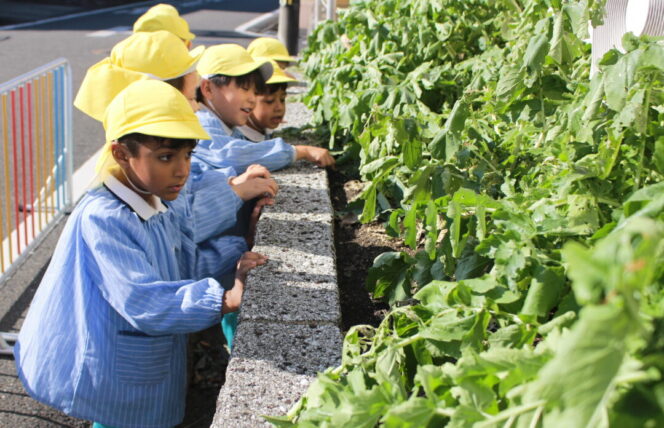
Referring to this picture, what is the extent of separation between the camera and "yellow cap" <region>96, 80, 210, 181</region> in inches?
94.9

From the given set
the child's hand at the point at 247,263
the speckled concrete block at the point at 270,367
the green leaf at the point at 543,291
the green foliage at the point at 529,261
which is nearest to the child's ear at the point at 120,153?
the child's hand at the point at 247,263

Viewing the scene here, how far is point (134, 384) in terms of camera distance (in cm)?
244

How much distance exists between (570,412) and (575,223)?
81 cm

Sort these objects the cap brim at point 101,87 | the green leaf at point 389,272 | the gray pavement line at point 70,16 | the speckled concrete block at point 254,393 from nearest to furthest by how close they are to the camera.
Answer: the speckled concrete block at point 254,393
the green leaf at point 389,272
the cap brim at point 101,87
the gray pavement line at point 70,16

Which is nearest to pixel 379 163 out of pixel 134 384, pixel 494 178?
pixel 494 178

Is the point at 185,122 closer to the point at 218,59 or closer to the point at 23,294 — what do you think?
the point at 218,59

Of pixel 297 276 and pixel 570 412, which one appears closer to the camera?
pixel 570 412

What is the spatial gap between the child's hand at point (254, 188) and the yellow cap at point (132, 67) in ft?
Answer: 1.94

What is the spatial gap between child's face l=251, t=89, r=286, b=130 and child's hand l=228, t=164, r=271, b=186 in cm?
47

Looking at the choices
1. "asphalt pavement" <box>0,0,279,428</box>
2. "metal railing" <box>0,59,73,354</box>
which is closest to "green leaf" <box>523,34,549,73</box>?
"asphalt pavement" <box>0,0,279,428</box>

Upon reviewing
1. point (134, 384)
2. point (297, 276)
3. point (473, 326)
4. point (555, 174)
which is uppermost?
point (555, 174)

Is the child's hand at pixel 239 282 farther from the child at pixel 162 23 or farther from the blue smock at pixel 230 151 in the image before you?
the child at pixel 162 23

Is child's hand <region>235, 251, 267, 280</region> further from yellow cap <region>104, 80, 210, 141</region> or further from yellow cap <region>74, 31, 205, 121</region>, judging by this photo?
yellow cap <region>74, 31, 205, 121</region>

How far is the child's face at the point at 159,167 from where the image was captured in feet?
8.13
